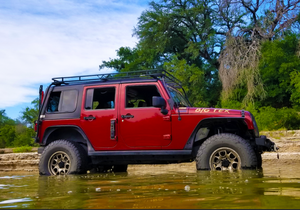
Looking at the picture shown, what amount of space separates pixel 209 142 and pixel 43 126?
3.56 metres

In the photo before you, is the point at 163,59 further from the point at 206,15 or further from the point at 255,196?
the point at 255,196

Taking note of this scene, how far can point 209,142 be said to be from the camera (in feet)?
19.1

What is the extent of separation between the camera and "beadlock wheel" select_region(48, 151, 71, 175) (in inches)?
268

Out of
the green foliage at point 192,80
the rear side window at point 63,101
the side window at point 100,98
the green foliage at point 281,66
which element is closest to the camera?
the side window at point 100,98

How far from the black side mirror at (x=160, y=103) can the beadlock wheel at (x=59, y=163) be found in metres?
2.16

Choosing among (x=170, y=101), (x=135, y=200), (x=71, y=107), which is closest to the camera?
(x=135, y=200)

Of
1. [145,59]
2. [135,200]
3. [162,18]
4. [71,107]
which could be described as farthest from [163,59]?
[135,200]

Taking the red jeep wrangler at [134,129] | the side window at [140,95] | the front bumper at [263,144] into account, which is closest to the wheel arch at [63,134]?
the red jeep wrangler at [134,129]

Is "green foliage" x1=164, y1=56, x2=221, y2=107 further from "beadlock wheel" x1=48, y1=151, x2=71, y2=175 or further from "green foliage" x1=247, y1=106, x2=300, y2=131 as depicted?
"beadlock wheel" x1=48, y1=151, x2=71, y2=175

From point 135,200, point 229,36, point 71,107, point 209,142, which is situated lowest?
point 135,200

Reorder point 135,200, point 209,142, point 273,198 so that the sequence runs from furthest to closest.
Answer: point 209,142 → point 135,200 → point 273,198

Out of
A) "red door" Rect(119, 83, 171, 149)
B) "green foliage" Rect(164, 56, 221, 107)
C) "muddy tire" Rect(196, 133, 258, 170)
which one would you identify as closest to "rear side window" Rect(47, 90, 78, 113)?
"red door" Rect(119, 83, 171, 149)

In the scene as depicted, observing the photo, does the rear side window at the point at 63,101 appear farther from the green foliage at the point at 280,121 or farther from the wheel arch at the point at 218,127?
the green foliage at the point at 280,121

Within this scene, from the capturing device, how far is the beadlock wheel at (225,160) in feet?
18.8
